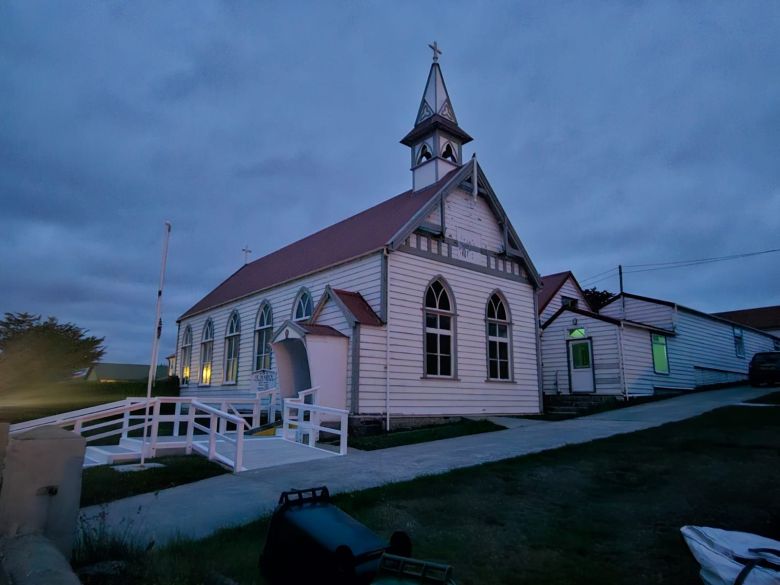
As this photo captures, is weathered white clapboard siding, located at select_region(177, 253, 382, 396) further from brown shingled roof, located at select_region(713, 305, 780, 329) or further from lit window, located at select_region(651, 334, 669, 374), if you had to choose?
brown shingled roof, located at select_region(713, 305, 780, 329)

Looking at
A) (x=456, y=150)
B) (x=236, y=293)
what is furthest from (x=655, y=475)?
(x=236, y=293)

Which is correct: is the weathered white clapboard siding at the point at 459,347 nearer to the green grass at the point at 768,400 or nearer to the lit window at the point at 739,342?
the green grass at the point at 768,400

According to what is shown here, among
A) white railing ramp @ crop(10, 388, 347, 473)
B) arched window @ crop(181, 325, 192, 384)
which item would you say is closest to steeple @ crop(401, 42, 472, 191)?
white railing ramp @ crop(10, 388, 347, 473)

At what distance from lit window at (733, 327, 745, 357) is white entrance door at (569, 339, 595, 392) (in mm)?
14637

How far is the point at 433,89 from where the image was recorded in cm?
2112

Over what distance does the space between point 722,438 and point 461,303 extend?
8.02 meters

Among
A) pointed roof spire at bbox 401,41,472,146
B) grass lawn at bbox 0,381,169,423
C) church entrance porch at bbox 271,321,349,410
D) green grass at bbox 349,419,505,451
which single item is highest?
pointed roof spire at bbox 401,41,472,146

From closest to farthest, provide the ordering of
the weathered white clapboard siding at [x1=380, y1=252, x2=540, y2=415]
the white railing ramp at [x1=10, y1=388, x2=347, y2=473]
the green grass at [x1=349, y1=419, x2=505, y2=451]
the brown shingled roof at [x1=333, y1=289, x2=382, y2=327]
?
the white railing ramp at [x1=10, y1=388, x2=347, y2=473], the green grass at [x1=349, y1=419, x2=505, y2=451], the brown shingled roof at [x1=333, y1=289, x2=382, y2=327], the weathered white clapboard siding at [x1=380, y1=252, x2=540, y2=415]

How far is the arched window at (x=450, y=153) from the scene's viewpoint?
Result: 796 inches

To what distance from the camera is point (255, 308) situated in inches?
848

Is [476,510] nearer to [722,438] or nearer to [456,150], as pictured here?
[722,438]

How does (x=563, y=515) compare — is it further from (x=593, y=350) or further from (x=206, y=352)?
(x=206, y=352)

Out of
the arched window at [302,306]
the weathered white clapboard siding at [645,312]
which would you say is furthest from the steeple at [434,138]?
the weathered white clapboard siding at [645,312]

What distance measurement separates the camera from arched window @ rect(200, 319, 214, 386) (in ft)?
83.0
